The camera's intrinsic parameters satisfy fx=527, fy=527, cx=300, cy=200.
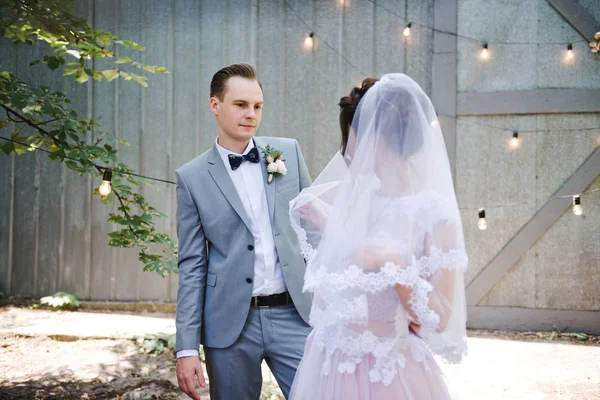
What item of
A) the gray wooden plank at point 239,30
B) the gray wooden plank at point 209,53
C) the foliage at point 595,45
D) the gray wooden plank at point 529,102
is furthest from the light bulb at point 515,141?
the gray wooden plank at point 209,53

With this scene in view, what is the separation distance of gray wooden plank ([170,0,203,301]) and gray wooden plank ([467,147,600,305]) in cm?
329

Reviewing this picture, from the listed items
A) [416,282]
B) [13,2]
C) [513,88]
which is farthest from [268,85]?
[416,282]

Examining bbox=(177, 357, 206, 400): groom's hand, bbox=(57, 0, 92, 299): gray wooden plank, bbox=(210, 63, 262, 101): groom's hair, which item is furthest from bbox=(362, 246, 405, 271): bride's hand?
bbox=(57, 0, 92, 299): gray wooden plank

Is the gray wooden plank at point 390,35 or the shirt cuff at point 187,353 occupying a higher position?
the gray wooden plank at point 390,35

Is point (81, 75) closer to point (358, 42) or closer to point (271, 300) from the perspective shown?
point (271, 300)

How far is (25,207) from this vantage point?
6262 mm

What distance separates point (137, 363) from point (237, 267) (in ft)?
8.54

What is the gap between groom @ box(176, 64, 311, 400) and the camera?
7.41ft

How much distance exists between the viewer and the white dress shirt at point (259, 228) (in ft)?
7.62

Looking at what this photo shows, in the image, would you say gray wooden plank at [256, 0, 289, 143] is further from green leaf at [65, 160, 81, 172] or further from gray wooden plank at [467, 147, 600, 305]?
green leaf at [65, 160, 81, 172]

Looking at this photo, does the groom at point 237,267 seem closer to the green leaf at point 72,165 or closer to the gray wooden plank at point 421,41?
the green leaf at point 72,165

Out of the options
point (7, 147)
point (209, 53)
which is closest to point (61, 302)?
point (209, 53)

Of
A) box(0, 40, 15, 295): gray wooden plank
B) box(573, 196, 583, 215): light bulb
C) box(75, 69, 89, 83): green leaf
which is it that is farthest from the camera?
box(0, 40, 15, 295): gray wooden plank

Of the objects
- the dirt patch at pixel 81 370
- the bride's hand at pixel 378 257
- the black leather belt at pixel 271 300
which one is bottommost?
the dirt patch at pixel 81 370
